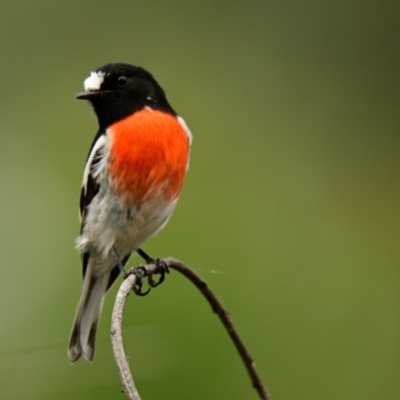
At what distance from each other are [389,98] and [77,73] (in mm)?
2206

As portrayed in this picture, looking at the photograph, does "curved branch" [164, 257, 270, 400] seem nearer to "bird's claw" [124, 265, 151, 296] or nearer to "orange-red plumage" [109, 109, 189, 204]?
"bird's claw" [124, 265, 151, 296]

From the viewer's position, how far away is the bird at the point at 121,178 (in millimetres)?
3549

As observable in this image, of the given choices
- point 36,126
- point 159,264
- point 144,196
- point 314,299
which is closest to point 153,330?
point 159,264

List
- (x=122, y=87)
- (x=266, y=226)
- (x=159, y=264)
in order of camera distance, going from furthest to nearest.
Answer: (x=266, y=226) < (x=122, y=87) < (x=159, y=264)

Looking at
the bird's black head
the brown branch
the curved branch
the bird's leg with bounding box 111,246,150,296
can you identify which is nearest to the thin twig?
the brown branch

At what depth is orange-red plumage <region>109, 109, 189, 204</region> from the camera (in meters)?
3.52

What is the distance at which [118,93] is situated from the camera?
384 cm

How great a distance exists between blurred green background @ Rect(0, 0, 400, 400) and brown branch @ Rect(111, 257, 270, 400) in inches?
9.0

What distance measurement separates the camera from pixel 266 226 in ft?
15.0

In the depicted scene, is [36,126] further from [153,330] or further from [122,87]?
[153,330]

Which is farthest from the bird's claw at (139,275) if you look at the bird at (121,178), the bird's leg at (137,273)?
the bird at (121,178)

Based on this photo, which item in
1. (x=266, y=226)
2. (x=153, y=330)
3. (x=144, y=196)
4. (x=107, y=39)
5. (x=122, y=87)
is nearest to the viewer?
(x=153, y=330)

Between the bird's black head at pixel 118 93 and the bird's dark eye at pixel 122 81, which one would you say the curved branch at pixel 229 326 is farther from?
the bird's dark eye at pixel 122 81

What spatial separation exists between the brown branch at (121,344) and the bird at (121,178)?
774mm
